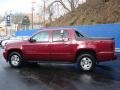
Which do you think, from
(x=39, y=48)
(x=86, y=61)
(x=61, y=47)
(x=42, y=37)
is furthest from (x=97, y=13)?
(x=86, y=61)

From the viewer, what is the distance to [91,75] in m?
11.4

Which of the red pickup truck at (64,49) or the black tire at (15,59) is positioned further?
the black tire at (15,59)

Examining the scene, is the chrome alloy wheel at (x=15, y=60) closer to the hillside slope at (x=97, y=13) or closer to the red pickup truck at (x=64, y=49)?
the red pickup truck at (x=64, y=49)

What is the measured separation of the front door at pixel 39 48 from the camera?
12.9 meters

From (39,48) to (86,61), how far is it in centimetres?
216

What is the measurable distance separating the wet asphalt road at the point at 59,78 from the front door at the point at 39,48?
1.88ft

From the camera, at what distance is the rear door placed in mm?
12500

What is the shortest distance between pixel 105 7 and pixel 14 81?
26236mm

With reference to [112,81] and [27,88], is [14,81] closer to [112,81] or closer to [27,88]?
[27,88]

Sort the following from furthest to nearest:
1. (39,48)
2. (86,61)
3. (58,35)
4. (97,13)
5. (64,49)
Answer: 1. (97,13)
2. (39,48)
3. (58,35)
4. (64,49)
5. (86,61)

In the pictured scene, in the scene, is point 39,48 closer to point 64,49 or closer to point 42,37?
point 42,37

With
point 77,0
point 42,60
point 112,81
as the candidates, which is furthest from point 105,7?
point 77,0

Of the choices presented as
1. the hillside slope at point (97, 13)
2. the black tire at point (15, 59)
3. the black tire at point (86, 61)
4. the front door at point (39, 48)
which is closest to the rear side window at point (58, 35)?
the front door at point (39, 48)

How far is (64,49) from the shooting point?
1255cm
